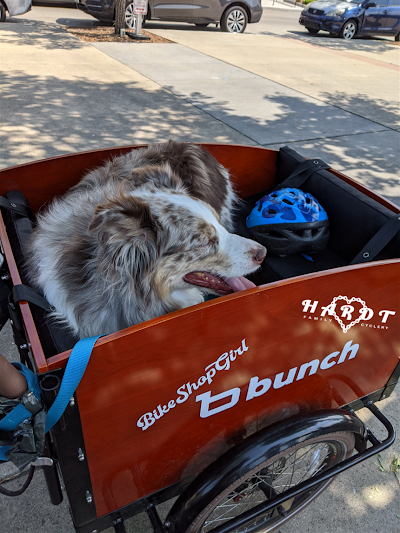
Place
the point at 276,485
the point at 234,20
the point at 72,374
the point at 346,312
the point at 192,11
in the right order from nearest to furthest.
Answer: the point at 72,374, the point at 346,312, the point at 276,485, the point at 192,11, the point at 234,20

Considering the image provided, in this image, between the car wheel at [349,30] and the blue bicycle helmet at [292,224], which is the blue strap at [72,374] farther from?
the car wheel at [349,30]

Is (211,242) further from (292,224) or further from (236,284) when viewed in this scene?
(292,224)

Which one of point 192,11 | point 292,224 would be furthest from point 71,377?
point 192,11

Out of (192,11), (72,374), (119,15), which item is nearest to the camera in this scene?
(72,374)

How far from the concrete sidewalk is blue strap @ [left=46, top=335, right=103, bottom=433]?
1337 mm

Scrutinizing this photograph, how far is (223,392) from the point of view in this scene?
172 centimetres

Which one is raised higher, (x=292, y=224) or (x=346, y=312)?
(x=346, y=312)

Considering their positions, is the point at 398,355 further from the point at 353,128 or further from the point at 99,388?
the point at 353,128

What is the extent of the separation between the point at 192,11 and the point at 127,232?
14045 millimetres

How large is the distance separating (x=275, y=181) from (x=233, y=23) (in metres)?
13.6

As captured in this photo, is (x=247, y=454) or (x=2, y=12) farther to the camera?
(x=2, y=12)

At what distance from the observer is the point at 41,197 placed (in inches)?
112

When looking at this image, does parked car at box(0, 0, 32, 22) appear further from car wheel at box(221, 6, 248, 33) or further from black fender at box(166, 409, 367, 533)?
black fender at box(166, 409, 367, 533)

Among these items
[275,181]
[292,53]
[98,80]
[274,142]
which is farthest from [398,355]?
[292,53]
